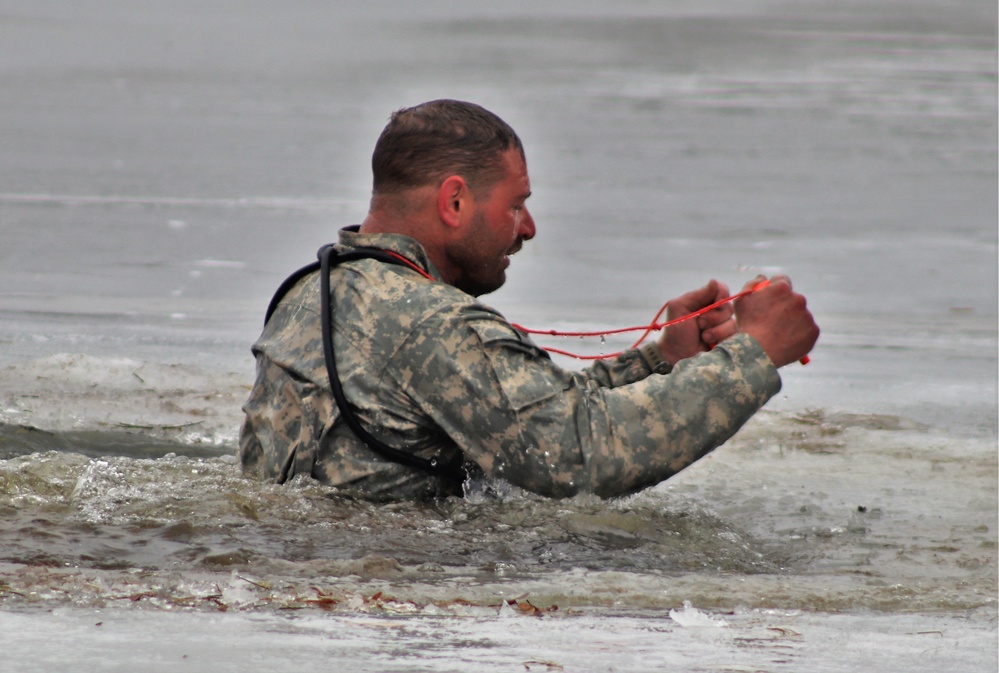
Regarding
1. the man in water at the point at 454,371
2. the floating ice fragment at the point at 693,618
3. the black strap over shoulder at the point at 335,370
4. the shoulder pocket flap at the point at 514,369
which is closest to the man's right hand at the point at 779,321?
the man in water at the point at 454,371

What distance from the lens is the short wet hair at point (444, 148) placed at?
3.71 m

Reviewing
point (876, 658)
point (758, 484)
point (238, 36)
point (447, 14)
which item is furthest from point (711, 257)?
point (447, 14)

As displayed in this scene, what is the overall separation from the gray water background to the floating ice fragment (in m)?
0.06

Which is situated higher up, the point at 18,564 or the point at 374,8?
the point at 374,8

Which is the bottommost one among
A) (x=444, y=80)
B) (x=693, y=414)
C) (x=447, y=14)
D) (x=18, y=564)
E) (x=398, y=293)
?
(x=18, y=564)

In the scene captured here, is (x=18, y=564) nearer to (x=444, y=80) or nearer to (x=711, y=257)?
(x=711, y=257)

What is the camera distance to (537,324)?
7246 millimetres

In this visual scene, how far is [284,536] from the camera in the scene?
373 cm

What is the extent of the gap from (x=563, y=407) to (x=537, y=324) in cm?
375

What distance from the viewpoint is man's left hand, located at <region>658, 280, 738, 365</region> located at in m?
4.03

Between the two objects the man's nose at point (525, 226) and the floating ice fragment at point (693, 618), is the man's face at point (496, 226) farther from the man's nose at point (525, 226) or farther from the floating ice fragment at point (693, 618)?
the floating ice fragment at point (693, 618)

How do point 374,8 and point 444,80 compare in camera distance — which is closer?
point 444,80

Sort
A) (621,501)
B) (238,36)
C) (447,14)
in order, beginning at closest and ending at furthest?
(621,501) < (238,36) < (447,14)

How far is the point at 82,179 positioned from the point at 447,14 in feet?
55.4
